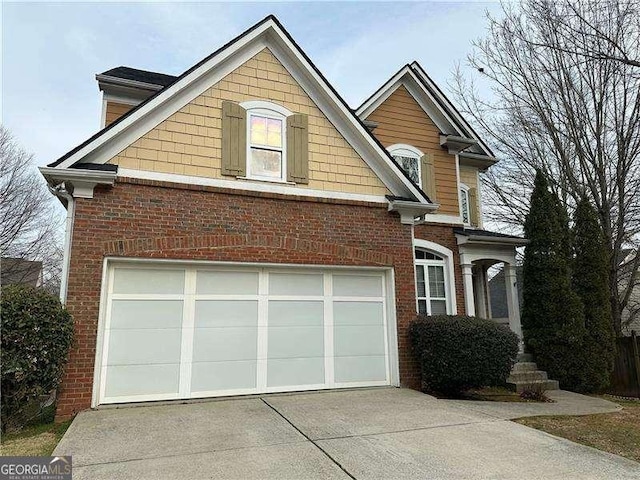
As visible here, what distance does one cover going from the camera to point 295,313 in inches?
328

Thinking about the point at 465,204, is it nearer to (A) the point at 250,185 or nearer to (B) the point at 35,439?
(A) the point at 250,185

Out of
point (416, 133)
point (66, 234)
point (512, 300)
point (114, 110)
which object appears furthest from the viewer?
point (512, 300)

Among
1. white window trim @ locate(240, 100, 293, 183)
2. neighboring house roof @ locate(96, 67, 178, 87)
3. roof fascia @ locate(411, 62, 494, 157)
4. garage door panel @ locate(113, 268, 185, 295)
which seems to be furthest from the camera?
roof fascia @ locate(411, 62, 494, 157)

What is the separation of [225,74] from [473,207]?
349 inches

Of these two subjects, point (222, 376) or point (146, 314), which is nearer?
point (146, 314)

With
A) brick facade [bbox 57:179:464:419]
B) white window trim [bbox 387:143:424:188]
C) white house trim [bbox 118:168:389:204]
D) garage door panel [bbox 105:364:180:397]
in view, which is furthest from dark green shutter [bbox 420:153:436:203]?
garage door panel [bbox 105:364:180:397]

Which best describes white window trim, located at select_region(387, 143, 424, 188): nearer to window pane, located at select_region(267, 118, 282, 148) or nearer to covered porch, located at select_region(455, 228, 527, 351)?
covered porch, located at select_region(455, 228, 527, 351)

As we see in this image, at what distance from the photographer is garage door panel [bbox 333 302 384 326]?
8656mm

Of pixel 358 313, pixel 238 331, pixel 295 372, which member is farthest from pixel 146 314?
pixel 358 313

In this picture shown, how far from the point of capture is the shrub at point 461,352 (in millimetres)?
8172

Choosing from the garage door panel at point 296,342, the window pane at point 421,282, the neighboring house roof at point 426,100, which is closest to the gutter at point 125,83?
the neighboring house roof at point 426,100

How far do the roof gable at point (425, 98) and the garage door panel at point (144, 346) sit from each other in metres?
8.09

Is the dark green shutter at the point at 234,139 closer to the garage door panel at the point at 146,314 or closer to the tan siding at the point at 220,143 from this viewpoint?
the tan siding at the point at 220,143

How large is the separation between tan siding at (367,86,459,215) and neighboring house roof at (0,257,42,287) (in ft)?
64.8
